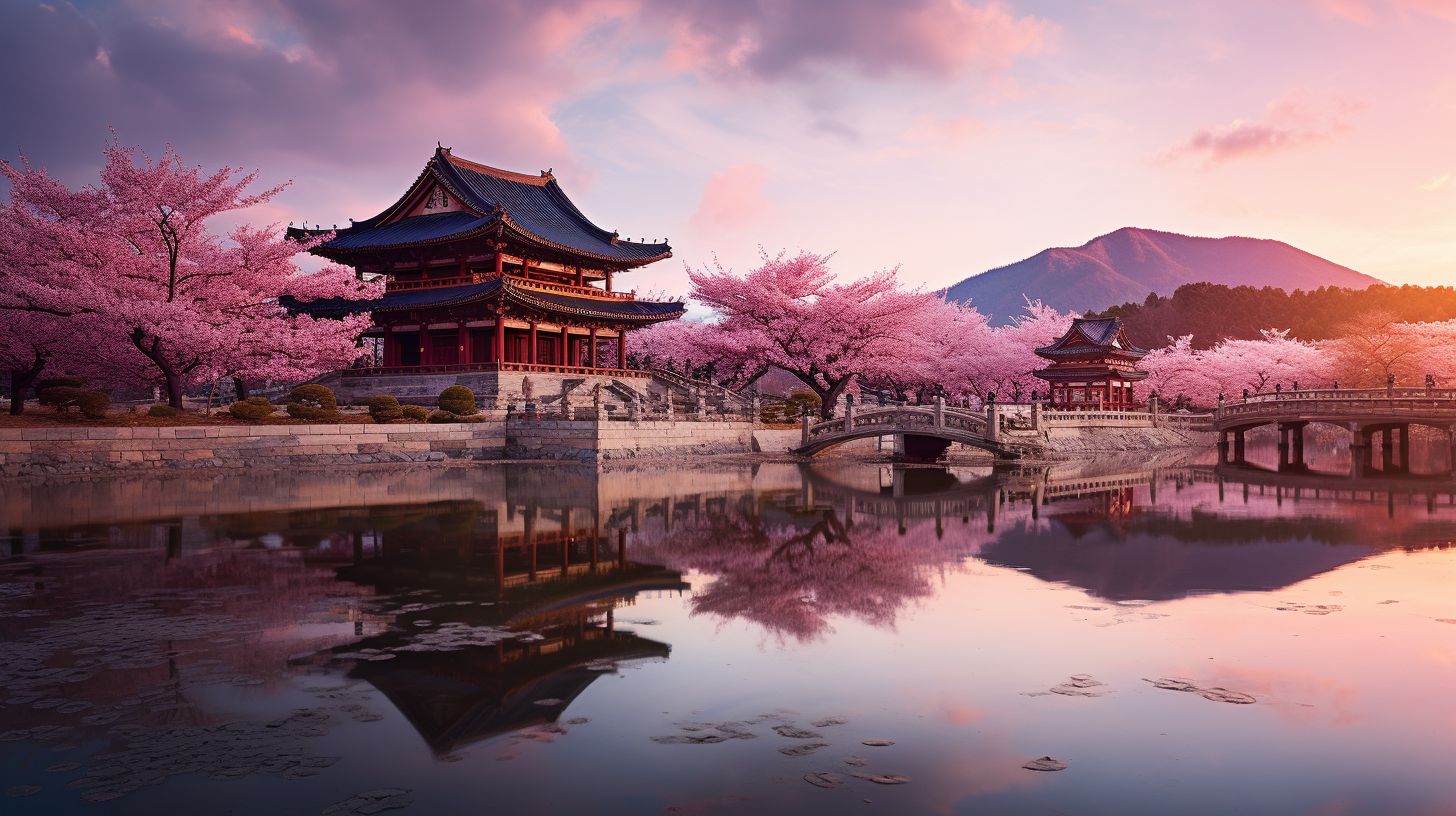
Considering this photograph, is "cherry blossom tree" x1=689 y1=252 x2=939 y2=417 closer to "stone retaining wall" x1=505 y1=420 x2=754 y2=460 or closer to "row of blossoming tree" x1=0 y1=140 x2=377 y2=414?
"stone retaining wall" x1=505 y1=420 x2=754 y2=460

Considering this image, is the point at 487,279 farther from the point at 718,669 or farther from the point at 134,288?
the point at 718,669

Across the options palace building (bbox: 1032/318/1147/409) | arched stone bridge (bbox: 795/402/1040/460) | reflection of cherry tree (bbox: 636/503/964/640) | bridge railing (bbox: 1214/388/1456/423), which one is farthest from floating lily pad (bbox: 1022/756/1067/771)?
palace building (bbox: 1032/318/1147/409)

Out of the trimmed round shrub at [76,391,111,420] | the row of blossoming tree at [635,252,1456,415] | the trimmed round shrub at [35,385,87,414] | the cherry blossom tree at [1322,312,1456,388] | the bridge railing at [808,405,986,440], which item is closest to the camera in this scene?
the trimmed round shrub at [76,391,111,420]

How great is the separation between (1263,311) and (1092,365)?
67.3 metres

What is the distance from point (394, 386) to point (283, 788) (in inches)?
A: 1754

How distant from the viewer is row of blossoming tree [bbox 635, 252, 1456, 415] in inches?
2160

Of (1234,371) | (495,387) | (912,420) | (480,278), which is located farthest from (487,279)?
Result: (1234,371)

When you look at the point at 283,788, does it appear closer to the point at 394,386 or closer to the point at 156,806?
the point at 156,806

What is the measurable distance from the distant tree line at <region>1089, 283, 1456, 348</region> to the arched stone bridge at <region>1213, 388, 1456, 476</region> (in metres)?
57.4

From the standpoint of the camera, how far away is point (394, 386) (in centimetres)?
4888

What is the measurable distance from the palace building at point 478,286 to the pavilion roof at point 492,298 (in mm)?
82

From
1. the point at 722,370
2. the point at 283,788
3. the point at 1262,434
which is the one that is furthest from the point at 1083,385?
the point at 283,788

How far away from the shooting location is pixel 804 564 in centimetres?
1556

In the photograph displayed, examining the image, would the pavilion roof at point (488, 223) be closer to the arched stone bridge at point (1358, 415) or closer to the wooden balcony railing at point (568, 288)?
the wooden balcony railing at point (568, 288)
